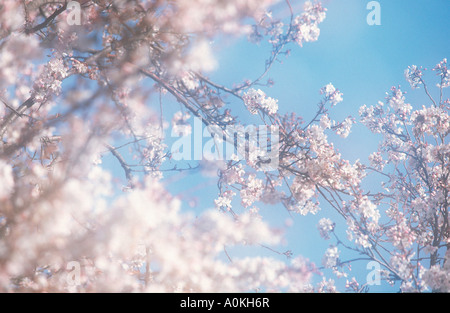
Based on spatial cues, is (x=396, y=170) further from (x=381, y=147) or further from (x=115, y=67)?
(x=115, y=67)

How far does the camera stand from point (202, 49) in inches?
136

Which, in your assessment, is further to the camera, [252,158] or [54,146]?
[54,146]

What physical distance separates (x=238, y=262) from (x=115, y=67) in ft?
10.4

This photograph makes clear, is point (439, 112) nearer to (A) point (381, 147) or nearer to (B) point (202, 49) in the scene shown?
(A) point (381, 147)

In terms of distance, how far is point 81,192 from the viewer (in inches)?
81.0

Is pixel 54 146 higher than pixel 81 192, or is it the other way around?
pixel 54 146

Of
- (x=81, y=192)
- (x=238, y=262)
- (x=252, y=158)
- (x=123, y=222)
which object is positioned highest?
(x=252, y=158)
